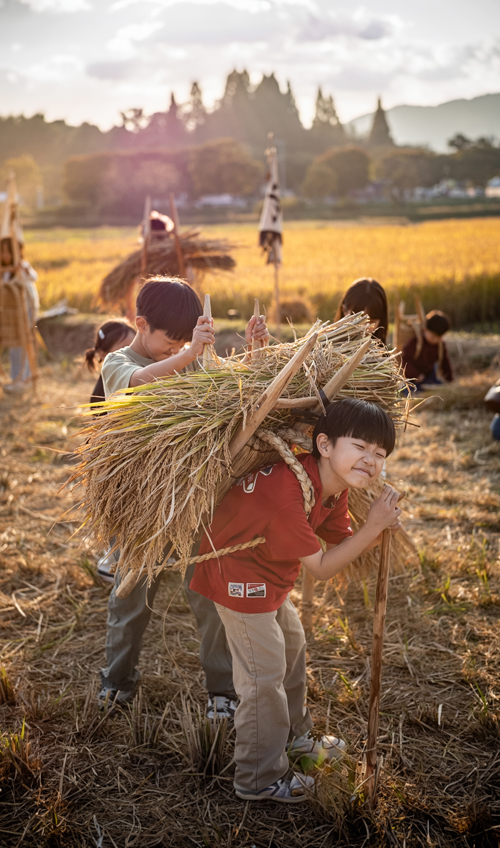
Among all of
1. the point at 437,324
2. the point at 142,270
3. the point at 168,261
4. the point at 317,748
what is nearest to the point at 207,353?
the point at 317,748

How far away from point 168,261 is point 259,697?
3.98 meters

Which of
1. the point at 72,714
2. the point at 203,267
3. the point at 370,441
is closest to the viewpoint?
the point at 370,441

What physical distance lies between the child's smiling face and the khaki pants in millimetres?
475

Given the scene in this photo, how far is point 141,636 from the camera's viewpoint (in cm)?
245

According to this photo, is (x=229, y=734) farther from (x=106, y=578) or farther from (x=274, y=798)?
(x=106, y=578)

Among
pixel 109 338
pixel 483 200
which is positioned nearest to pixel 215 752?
pixel 109 338

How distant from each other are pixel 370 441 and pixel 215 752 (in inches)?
47.4

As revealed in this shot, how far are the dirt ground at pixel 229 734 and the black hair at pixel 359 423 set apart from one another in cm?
76

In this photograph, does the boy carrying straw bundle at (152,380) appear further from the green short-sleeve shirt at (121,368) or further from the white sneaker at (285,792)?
the white sneaker at (285,792)

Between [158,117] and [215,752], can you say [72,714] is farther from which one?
[158,117]

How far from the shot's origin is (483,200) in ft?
197

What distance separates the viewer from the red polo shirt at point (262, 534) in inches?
70.7

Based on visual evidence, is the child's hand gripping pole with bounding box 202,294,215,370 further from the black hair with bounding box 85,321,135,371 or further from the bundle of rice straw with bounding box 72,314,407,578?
the black hair with bounding box 85,321,135,371

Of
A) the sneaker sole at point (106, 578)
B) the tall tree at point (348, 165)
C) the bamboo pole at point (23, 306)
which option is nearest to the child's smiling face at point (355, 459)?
the sneaker sole at point (106, 578)
